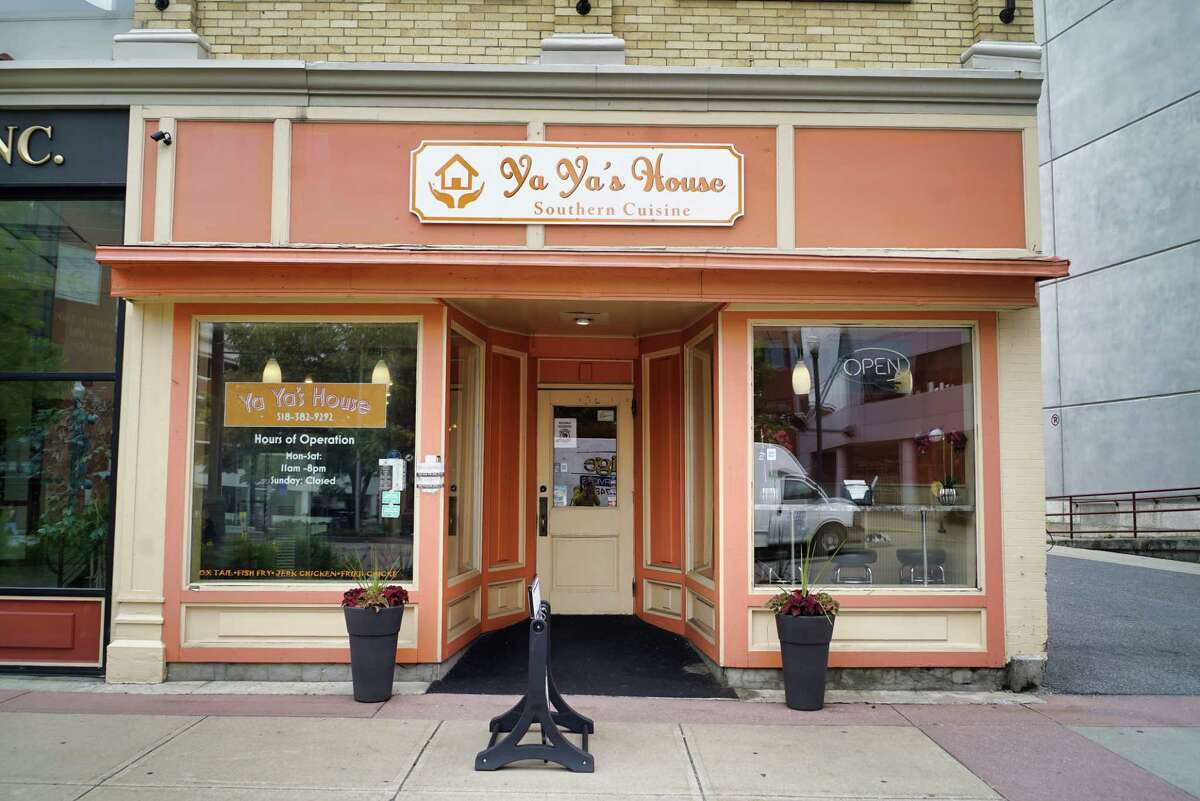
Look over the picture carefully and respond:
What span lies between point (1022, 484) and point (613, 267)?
→ 364cm

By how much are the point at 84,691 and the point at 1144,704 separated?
7929mm

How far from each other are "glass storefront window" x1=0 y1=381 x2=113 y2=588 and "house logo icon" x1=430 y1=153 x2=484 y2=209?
3174 millimetres

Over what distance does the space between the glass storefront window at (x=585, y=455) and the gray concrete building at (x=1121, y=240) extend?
41.7ft

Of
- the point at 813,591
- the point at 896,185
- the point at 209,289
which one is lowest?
the point at 813,591

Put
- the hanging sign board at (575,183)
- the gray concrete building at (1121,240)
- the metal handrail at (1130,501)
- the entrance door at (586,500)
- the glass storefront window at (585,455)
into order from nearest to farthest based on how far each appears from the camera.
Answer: the hanging sign board at (575,183) < the entrance door at (586,500) < the glass storefront window at (585,455) < the metal handrail at (1130,501) < the gray concrete building at (1121,240)

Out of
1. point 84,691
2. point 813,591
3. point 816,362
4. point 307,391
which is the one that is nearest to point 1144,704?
point 813,591

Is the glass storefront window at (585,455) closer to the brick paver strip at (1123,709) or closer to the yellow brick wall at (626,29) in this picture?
the yellow brick wall at (626,29)

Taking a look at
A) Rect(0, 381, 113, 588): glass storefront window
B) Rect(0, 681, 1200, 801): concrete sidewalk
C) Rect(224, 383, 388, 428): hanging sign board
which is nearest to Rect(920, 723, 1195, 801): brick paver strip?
Rect(0, 681, 1200, 801): concrete sidewalk

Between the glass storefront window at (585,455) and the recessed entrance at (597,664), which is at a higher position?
the glass storefront window at (585,455)

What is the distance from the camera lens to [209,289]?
6.55m

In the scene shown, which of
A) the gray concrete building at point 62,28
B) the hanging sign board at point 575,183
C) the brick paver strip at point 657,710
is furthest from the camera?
the gray concrete building at point 62,28

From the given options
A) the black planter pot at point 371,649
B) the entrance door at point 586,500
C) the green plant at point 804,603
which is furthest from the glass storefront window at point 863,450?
the black planter pot at point 371,649

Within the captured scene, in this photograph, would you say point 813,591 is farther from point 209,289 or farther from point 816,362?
point 209,289

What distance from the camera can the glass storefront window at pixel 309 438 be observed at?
6836mm
